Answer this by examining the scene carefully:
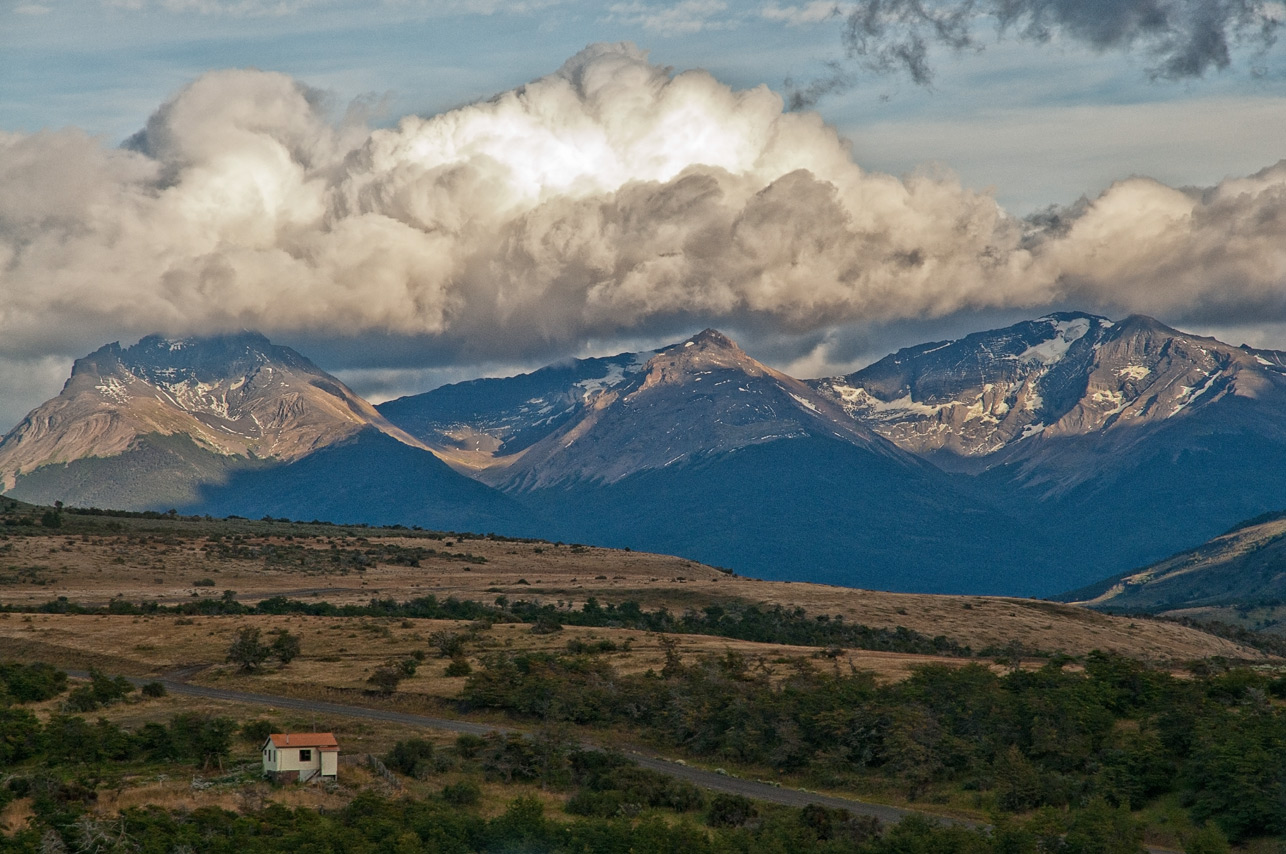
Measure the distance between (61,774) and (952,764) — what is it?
46375mm

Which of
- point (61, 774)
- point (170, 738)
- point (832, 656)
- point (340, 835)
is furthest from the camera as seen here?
point (832, 656)

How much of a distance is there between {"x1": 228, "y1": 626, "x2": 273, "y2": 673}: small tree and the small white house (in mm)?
33710

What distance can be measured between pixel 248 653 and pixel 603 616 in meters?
45.6

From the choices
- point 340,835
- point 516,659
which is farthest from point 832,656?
point 340,835

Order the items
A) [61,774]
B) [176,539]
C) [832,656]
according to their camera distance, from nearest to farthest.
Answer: [61,774] < [832,656] < [176,539]

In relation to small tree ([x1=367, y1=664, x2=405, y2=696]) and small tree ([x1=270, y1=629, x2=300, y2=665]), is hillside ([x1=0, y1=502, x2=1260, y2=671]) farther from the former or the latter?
small tree ([x1=367, y1=664, x2=405, y2=696])

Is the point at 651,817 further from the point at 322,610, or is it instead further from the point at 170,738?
the point at 322,610

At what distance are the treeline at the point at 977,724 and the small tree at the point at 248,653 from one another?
17.2 metres

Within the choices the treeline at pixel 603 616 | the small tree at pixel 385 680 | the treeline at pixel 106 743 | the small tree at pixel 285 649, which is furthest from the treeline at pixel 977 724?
the treeline at pixel 603 616

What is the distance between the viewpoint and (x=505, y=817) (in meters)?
66.0

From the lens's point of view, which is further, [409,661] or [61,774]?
[409,661]

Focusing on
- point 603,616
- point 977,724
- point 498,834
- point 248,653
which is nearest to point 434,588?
point 603,616

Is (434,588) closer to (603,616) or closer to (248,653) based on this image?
(603,616)

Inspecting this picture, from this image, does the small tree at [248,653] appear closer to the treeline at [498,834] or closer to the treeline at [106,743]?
the treeline at [106,743]
